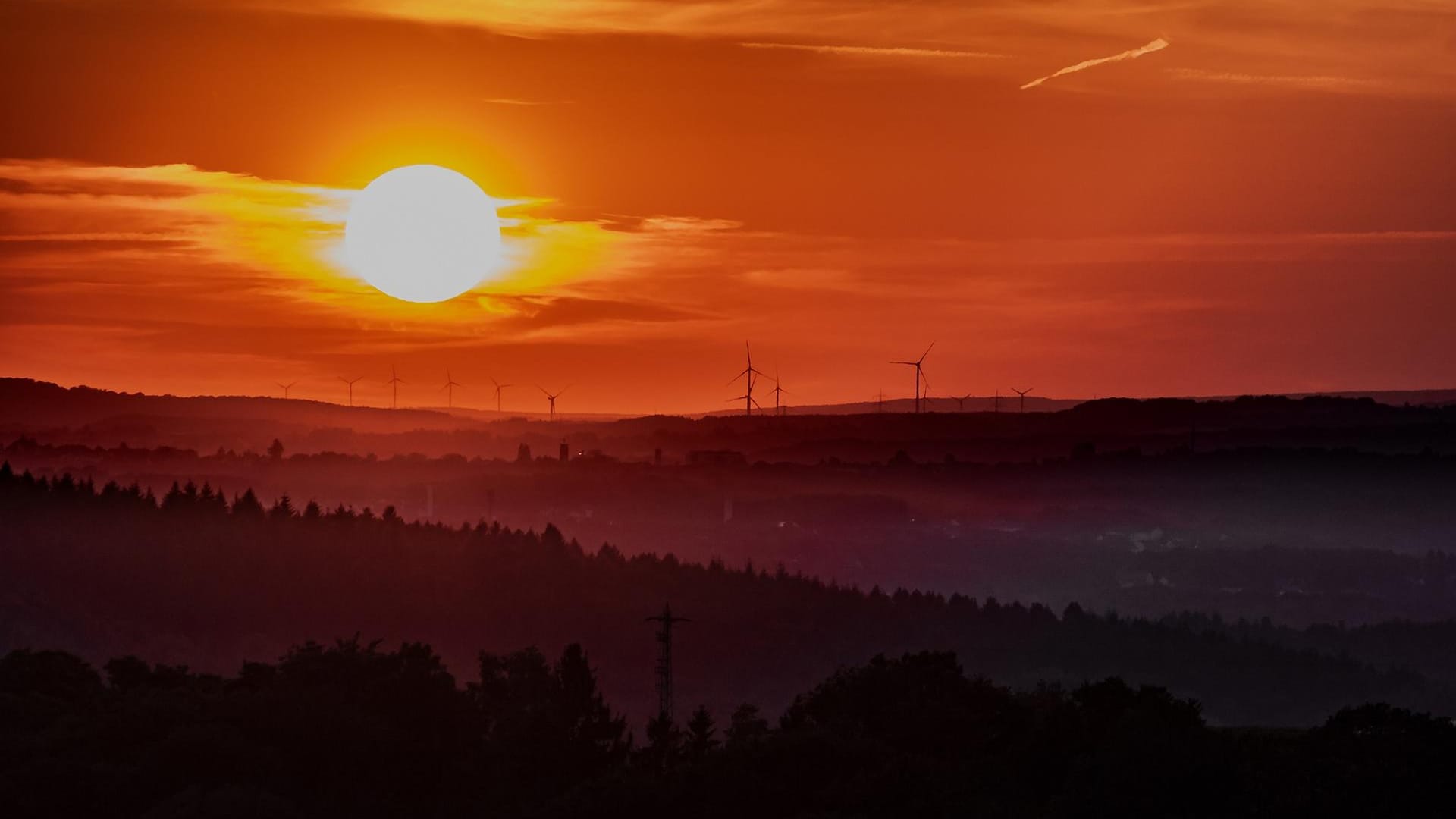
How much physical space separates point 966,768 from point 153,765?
155ft

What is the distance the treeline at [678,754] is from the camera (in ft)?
419

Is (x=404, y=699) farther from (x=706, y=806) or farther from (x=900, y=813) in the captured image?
(x=900, y=813)

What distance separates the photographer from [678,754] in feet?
561

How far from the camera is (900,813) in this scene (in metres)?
130

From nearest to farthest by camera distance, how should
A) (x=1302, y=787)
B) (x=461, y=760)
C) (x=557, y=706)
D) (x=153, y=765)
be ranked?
1. (x=1302, y=787)
2. (x=153, y=765)
3. (x=461, y=760)
4. (x=557, y=706)

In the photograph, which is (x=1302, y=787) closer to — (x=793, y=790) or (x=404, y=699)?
(x=793, y=790)

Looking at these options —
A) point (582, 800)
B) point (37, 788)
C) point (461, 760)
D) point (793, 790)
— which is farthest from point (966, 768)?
point (37, 788)

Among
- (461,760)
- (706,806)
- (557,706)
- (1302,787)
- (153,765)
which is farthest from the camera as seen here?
(557,706)

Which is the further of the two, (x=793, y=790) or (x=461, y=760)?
(x=461, y=760)

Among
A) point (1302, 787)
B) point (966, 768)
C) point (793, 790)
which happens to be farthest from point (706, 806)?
point (1302, 787)

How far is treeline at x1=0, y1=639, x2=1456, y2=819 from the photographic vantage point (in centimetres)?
12762

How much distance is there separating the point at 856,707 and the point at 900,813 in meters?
37.3

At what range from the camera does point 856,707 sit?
548 ft

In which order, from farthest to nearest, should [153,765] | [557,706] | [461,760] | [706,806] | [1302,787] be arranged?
1. [557,706]
2. [461,760]
3. [153,765]
4. [706,806]
5. [1302,787]
